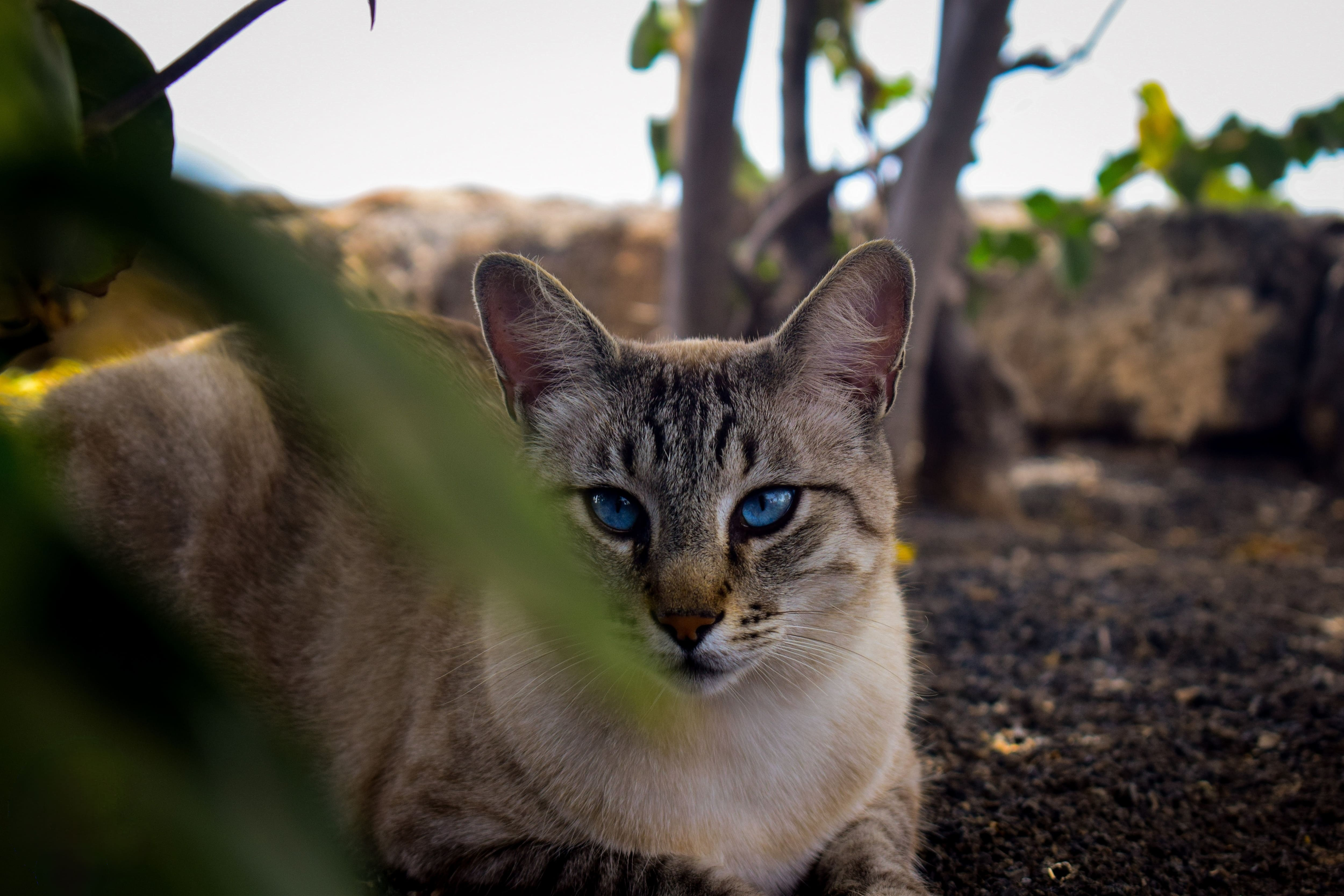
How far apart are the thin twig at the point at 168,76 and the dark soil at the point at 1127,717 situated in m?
1.84

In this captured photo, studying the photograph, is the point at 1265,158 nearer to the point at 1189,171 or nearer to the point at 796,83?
the point at 1189,171

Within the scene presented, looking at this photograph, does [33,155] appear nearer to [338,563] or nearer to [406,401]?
[406,401]

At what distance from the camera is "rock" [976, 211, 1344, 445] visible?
22.3 ft

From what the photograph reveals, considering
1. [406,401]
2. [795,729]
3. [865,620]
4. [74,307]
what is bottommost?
[795,729]

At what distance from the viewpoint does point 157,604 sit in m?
0.41

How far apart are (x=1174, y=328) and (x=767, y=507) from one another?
21.7 ft

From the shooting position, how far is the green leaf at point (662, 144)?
4.76 m

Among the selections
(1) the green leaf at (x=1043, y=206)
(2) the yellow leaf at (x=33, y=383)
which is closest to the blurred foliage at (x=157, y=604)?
(2) the yellow leaf at (x=33, y=383)

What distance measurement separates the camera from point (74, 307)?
1.38 metres

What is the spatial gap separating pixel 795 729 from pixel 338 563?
1.13 m

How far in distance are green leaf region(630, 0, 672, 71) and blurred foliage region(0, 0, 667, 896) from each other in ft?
13.3

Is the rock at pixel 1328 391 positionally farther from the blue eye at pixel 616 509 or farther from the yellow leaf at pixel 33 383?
the yellow leaf at pixel 33 383

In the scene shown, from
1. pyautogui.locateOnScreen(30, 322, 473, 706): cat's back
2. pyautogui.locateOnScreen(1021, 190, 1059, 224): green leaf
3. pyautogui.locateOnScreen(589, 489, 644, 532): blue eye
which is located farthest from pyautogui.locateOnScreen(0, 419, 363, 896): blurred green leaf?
pyautogui.locateOnScreen(1021, 190, 1059, 224): green leaf

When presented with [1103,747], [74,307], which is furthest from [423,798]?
[1103,747]
